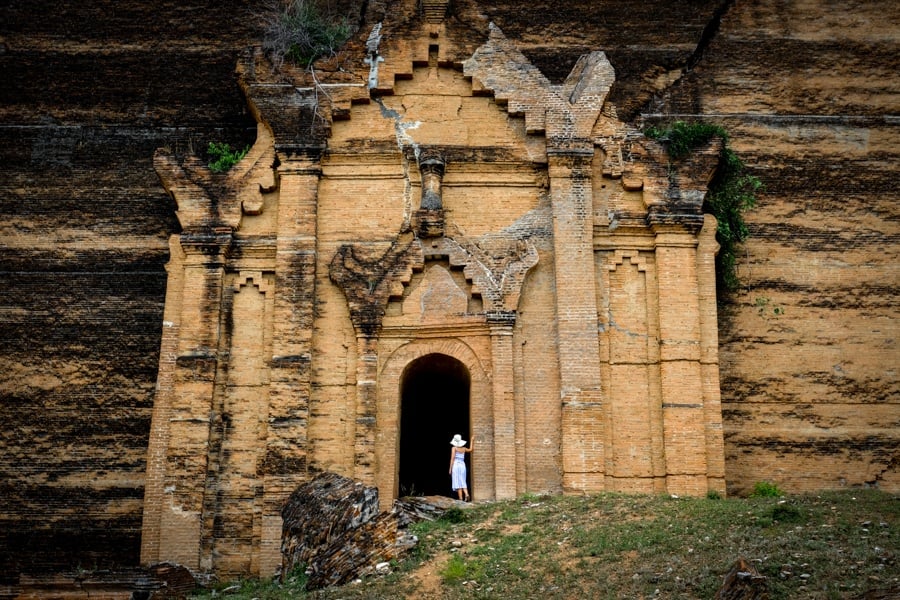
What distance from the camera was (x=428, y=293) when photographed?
62.9 feet

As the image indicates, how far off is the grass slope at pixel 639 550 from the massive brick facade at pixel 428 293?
140 centimetres

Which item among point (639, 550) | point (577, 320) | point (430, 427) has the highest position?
point (577, 320)

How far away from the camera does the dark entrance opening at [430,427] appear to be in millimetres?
21031

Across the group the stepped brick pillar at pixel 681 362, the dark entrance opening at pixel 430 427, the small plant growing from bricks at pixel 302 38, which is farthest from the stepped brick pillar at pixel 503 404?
the small plant growing from bricks at pixel 302 38

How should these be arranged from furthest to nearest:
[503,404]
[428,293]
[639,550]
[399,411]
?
1. [428,293]
2. [399,411]
3. [503,404]
4. [639,550]

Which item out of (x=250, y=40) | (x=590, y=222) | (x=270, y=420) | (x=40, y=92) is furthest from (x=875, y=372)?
(x=40, y=92)

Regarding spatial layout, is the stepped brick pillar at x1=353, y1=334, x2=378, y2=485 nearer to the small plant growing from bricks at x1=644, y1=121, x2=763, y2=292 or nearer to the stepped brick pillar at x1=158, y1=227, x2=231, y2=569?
the stepped brick pillar at x1=158, y1=227, x2=231, y2=569

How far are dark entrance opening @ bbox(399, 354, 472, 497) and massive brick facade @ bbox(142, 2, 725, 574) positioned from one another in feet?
1.03

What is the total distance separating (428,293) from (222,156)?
4682mm

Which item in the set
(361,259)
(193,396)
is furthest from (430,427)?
(193,396)

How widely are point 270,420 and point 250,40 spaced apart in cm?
892

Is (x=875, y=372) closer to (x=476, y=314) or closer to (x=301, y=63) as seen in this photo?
(x=476, y=314)

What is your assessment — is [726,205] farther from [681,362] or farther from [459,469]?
[459,469]

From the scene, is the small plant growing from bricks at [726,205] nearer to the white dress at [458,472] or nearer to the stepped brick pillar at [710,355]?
the stepped brick pillar at [710,355]
